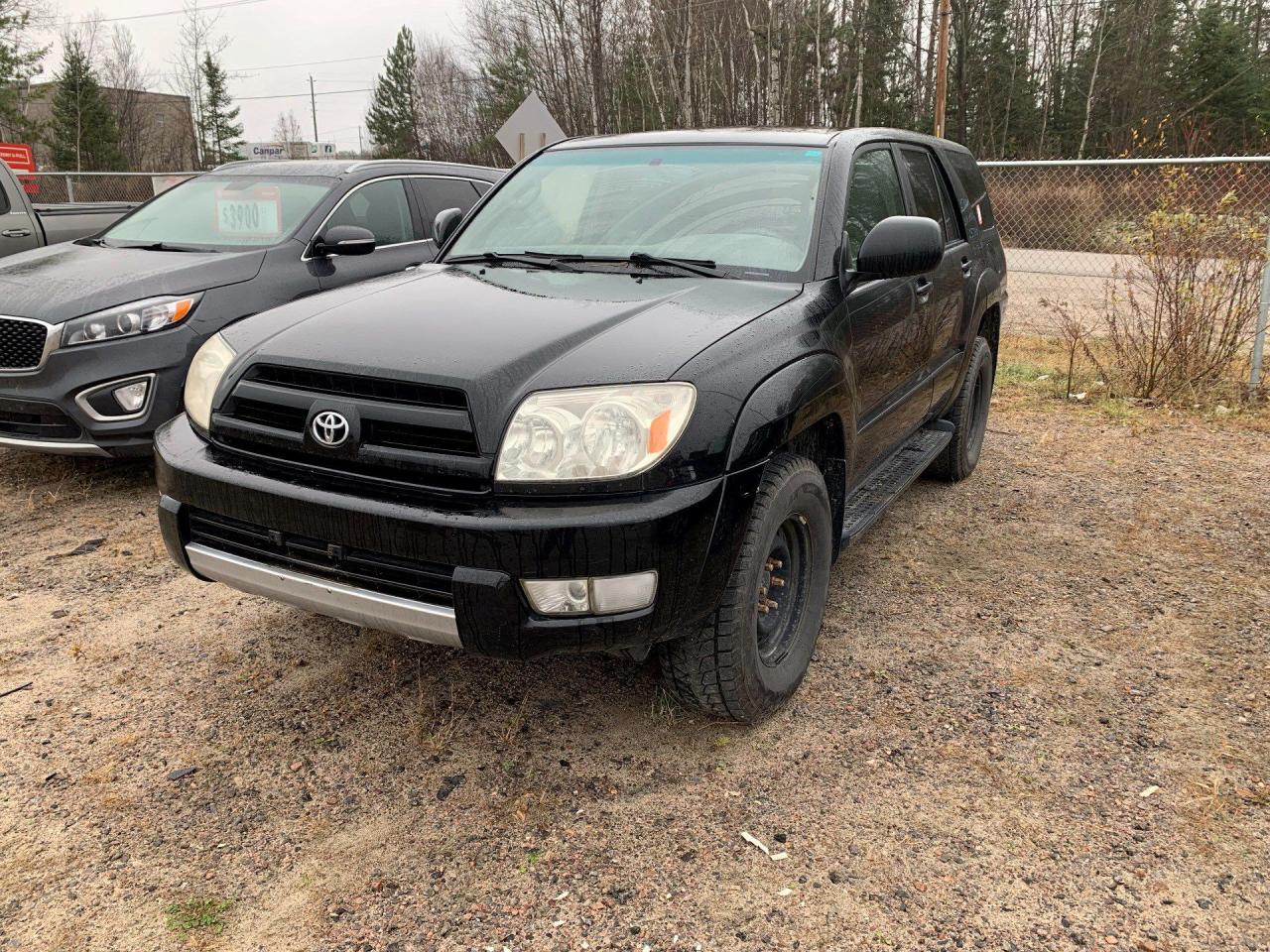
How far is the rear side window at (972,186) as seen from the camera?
4.92 metres

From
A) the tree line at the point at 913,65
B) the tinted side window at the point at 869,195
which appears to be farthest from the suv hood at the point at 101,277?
the tree line at the point at 913,65

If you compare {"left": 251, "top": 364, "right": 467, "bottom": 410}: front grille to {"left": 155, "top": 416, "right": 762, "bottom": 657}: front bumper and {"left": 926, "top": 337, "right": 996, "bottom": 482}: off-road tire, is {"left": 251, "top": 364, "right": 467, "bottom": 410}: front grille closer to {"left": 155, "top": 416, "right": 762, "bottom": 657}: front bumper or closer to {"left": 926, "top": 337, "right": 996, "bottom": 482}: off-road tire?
{"left": 155, "top": 416, "right": 762, "bottom": 657}: front bumper

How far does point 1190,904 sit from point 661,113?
123ft

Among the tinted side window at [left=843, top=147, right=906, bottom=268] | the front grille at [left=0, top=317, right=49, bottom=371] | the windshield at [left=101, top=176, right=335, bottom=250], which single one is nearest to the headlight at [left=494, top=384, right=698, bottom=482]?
the tinted side window at [left=843, top=147, right=906, bottom=268]

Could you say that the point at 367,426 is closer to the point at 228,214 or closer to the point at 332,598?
the point at 332,598

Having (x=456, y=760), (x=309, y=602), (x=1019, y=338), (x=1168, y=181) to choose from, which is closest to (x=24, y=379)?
(x=309, y=602)

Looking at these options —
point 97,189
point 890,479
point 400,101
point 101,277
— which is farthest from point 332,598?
point 400,101

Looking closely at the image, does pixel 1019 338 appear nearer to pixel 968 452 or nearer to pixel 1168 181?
pixel 1168 181

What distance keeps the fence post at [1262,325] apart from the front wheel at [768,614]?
554 centimetres

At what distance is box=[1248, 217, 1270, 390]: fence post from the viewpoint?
262 inches

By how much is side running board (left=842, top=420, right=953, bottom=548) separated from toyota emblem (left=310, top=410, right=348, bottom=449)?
1.69 meters

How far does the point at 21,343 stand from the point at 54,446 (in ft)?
1.77

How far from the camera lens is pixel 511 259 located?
11.3 feet

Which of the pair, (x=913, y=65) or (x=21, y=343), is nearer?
(x=21, y=343)
